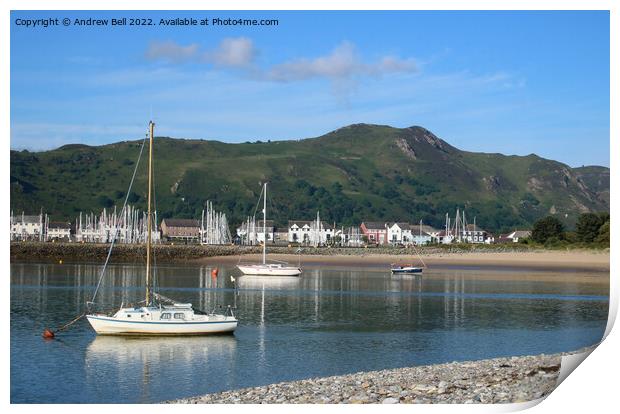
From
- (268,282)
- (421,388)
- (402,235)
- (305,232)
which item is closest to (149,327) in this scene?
(421,388)

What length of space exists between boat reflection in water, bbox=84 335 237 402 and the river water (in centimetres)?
3

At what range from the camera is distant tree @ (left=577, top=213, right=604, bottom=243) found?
75.1 meters

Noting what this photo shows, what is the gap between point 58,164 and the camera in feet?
453

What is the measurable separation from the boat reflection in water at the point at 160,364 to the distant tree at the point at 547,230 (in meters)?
67.3

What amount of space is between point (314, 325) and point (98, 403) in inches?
480

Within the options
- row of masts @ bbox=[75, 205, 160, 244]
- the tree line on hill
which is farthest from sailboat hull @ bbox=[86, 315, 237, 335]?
row of masts @ bbox=[75, 205, 160, 244]

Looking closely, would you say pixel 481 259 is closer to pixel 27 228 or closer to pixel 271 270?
pixel 271 270

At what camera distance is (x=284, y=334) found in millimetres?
24062

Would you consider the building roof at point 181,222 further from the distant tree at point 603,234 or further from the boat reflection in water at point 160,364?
the boat reflection in water at point 160,364

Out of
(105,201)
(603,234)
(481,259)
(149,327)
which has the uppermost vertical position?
(105,201)

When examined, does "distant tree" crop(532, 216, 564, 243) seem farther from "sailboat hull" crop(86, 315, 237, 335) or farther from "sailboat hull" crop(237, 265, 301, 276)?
"sailboat hull" crop(86, 315, 237, 335)

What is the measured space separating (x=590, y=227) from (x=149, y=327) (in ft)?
201

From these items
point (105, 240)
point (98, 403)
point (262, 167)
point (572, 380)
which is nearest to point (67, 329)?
point (98, 403)
